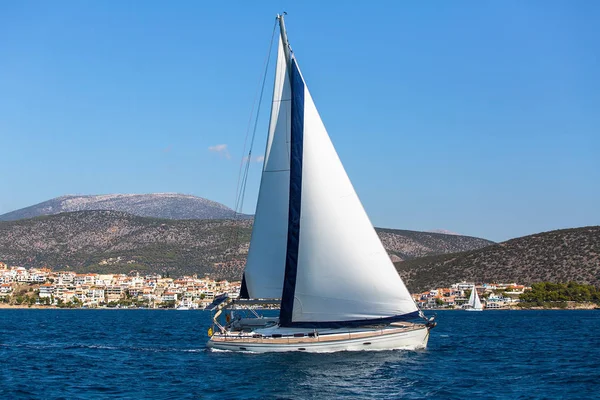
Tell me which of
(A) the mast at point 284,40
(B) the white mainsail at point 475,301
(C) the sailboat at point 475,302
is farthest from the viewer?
(B) the white mainsail at point 475,301

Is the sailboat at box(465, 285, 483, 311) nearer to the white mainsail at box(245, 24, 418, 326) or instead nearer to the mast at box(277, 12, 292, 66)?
the white mainsail at box(245, 24, 418, 326)

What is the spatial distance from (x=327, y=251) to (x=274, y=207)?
13.2ft

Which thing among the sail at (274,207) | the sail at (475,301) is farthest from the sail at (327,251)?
the sail at (475,301)

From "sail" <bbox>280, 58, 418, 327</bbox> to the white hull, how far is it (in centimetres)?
71

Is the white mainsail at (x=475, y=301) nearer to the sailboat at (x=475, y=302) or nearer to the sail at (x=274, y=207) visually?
the sailboat at (x=475, y=302)

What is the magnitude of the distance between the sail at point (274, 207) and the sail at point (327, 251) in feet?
3.94

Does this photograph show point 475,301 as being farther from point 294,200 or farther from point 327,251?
point 294,200

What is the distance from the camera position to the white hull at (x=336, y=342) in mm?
38906

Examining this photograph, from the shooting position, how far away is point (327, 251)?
3909cm

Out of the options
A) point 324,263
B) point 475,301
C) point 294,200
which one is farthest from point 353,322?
point 475,301

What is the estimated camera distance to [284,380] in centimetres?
3331

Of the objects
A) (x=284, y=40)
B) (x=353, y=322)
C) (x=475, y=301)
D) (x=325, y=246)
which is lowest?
(x=353, y=322)

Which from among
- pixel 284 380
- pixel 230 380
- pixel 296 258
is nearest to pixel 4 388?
pixel 230 380

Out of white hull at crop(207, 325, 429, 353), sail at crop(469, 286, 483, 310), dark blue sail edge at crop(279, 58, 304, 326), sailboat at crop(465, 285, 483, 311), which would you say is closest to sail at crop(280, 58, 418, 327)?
dark blue sail edge at crop(279, 58, 304, 326)
